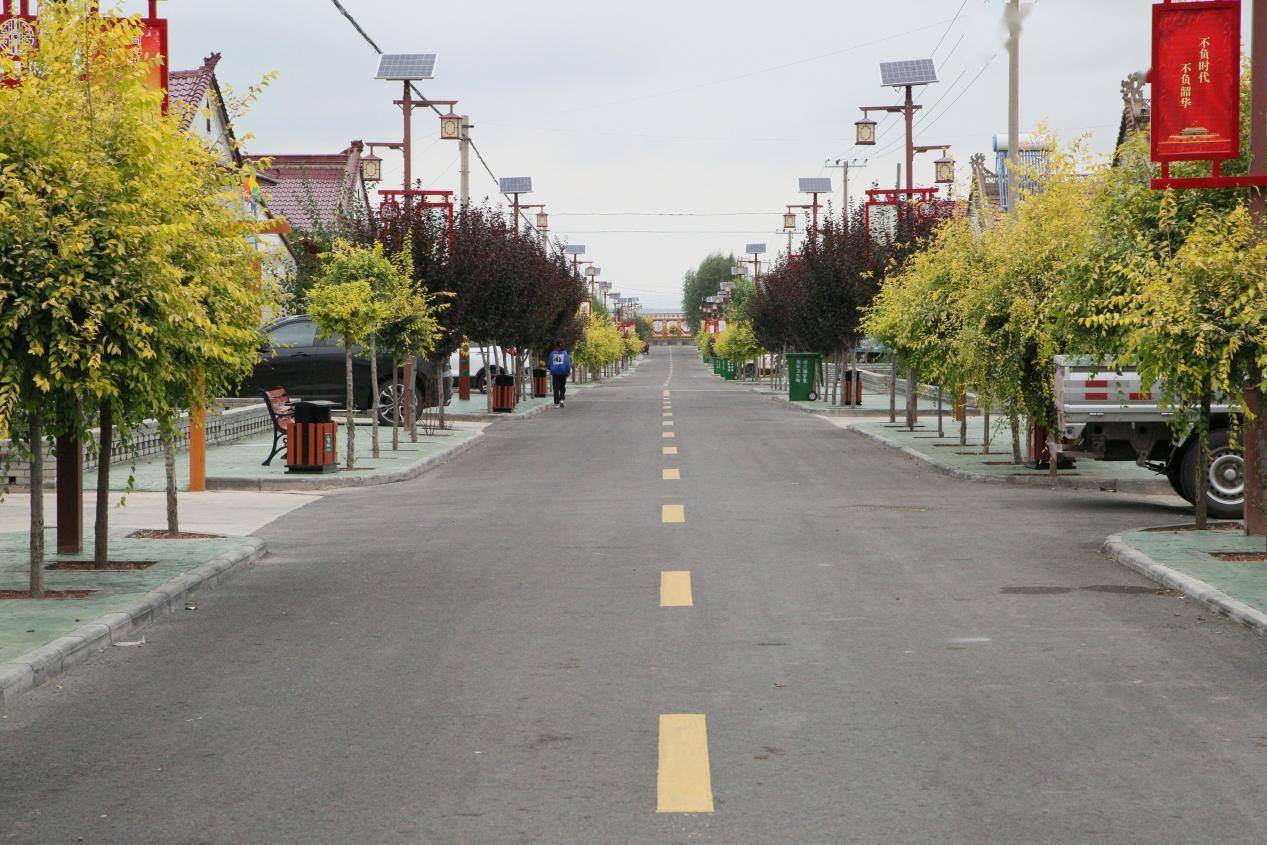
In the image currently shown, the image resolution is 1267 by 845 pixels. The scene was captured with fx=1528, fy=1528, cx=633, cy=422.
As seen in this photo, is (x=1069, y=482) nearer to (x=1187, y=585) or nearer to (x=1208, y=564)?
(x=1208, y=564)

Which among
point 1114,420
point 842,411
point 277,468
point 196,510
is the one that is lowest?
point 196,510

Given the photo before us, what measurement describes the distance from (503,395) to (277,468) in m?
18.2

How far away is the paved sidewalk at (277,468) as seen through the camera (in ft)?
61.4

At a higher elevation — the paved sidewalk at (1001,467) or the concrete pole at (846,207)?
the concrete pole at (846,207)

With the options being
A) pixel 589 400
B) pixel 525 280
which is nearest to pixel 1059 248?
pixel 525 280

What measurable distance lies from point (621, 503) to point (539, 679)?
8.89m

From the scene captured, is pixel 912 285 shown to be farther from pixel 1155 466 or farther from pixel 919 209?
pixel 919 209

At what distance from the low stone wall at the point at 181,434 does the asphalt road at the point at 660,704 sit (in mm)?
5952

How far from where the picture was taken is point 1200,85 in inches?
482

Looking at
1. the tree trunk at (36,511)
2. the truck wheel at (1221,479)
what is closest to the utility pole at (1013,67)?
the truck wheel at (1221,479)

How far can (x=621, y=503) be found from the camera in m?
16.3

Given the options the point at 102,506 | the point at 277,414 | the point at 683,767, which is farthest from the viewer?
the point at 277,414

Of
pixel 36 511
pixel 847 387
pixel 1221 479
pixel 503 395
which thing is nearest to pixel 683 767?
pixel 36 511

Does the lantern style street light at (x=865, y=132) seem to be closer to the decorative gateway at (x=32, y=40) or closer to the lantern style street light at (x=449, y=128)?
the lantern style street light at (x=449, y=128)
